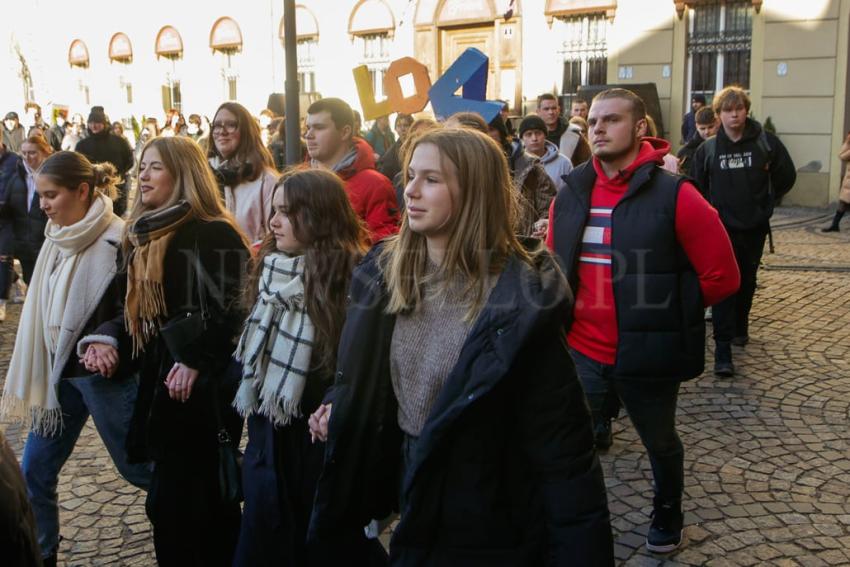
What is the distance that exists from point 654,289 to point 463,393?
5.47 ft

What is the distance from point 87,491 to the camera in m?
4.48

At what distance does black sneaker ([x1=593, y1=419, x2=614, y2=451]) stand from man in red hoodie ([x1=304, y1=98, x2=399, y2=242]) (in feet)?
5.20

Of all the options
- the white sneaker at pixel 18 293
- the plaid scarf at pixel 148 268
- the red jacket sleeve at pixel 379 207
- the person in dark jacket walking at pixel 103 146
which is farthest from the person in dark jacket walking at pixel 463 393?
the person in dark jacket walking at pixel 103 146

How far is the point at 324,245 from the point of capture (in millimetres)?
2895

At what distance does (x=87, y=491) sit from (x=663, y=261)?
3.10 metres

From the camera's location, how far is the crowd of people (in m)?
2.08

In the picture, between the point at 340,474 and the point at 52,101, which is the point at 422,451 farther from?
the point at 52,101

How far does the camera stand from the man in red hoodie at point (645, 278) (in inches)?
135

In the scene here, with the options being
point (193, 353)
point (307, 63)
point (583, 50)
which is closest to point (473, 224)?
point (193, 353)

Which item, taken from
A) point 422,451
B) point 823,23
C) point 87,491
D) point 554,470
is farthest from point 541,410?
point 823,23

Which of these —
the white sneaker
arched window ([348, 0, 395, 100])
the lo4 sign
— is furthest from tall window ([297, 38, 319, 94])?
the lo4 sign

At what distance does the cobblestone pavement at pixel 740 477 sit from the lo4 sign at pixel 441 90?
2100mm

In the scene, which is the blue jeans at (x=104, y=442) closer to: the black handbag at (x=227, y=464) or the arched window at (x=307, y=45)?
the black handbag at (x=227, y=464)

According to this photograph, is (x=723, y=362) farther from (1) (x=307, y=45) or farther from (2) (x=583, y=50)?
(1) (x=307, y=45)
